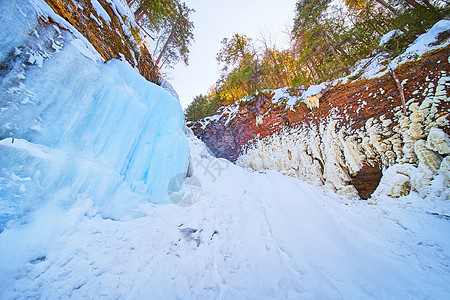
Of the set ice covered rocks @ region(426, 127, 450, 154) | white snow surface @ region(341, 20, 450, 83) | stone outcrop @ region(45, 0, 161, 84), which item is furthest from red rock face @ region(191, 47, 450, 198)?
stone outcrop @ region(45, 0, 161, 84)

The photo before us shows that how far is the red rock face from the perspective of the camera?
4195 mm

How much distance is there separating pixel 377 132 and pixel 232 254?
5.54m

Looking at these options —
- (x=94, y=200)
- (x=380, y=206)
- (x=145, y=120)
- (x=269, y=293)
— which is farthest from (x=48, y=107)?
(x=380, y=206)

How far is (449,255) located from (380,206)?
1548mm

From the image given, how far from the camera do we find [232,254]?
2.79 metres

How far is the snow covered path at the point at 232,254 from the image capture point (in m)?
1.68

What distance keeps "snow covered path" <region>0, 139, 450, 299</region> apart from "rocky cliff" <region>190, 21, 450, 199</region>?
0.83 metres

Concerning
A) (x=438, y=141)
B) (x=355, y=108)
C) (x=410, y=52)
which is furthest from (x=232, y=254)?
(x=410, y=52)

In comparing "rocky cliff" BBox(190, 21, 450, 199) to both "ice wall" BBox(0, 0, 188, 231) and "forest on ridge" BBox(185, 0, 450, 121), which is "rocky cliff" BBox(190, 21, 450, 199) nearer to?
"forest on ridge" BBox(185, 0, 450, 121)

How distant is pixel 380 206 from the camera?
3.76 metres

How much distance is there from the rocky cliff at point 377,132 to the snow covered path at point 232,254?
83 centimetres

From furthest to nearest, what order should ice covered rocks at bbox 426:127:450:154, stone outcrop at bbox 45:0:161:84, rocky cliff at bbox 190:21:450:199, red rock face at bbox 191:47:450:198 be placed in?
red rock face at bbox 191:47:450:198 → rocky cliff at bbox 190:21:450:199 → ice covered rocks at bbox 426:127:450:154 → stone outcrop at bbox 45:0:161:84

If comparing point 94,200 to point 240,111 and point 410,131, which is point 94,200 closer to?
point 410,131

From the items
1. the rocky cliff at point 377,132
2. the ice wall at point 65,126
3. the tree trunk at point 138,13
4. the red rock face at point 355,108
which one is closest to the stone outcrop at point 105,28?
the ice wall at point 65,126
